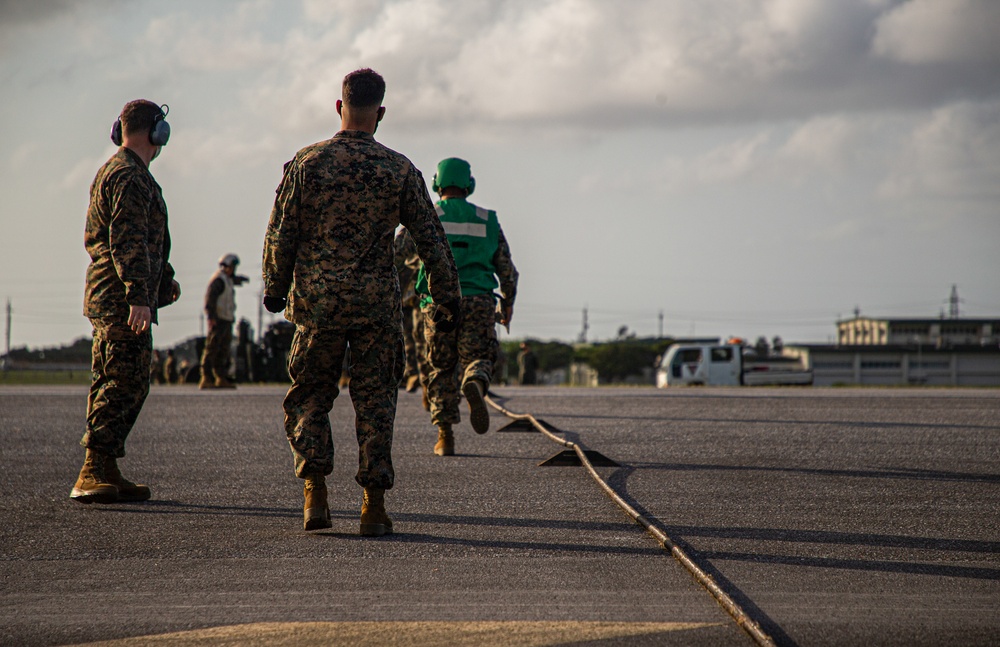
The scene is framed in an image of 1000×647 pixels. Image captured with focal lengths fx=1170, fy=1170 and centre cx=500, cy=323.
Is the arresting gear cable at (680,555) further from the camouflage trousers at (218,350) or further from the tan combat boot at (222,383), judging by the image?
the tan combat boot at (222,383)

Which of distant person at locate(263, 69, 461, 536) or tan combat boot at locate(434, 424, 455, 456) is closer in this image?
distant person at locate(263, 69, 461, 536)

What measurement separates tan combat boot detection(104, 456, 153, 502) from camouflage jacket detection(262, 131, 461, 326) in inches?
64.2

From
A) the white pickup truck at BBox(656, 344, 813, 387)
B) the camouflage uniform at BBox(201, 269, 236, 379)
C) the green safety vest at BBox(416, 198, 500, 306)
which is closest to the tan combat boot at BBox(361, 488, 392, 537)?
the green safety vest at BBox(416, 198, 500, 306)

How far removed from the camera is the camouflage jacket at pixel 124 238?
5.89m

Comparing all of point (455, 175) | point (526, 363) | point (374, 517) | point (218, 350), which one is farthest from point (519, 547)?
point (526, 363)

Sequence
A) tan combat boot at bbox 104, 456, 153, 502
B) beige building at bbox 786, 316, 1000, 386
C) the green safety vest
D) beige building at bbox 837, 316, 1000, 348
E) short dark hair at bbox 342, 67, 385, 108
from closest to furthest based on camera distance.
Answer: short dark hair at bbox 342, 67, 385, 108 < tan combat boot at bbox 104, 456, 153, 502 < the green safety vest < beige building at bbox 786, 316, 1000, 386 < beige building at bbox 837, 316, 1000, 348

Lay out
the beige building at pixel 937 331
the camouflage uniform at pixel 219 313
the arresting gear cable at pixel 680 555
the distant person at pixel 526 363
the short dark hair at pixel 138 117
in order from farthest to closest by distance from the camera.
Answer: the beige building at pixel 937 331 < the distant person at pixel 526 363 < the camouflage uniform at pixel 219 313 < the short dark hair at pixel 138 117 < the arresting gear cable at pixel 680 555

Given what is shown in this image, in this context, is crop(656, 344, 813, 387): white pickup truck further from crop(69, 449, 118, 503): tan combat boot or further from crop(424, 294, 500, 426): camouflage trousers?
crop(69, 449, 118, 503): tan combat boot

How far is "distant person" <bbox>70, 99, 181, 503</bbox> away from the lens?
5.91 m

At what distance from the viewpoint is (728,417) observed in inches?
453

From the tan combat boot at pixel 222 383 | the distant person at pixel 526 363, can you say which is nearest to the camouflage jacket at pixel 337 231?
the tan combat boot at pixel 222 383

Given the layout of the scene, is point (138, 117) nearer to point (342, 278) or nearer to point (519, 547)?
point (342, 278)

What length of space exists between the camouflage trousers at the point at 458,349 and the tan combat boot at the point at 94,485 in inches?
104

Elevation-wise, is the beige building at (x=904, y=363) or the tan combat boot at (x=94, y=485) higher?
the beige building at (x=904, y=363)
